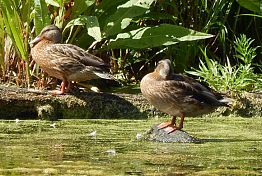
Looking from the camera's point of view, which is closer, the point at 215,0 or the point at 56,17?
the point at 56,17

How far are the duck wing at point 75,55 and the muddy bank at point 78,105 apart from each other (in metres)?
0.29

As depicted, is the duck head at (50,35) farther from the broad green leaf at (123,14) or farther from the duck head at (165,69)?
the duck head at (165,69)

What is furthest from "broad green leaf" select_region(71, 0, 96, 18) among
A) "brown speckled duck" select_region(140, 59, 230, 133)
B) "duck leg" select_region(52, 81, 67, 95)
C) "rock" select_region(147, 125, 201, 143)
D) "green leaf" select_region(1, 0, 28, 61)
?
"rock" select_region(147, 125, 201, 143)

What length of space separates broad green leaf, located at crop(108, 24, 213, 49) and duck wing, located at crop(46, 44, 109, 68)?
49 cm

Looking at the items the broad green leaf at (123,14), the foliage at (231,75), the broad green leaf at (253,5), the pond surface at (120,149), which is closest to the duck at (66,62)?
the broad green leaf at (123,14)

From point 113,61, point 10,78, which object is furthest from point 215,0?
point 10,78

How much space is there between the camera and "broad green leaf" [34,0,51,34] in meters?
7.64

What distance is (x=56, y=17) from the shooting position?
8125mm

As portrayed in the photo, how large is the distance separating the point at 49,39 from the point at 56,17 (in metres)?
0.58

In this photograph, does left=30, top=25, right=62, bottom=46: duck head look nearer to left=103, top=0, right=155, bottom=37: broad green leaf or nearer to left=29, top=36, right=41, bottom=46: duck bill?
left=29, top=36, right=41, bottom=46: duck bill

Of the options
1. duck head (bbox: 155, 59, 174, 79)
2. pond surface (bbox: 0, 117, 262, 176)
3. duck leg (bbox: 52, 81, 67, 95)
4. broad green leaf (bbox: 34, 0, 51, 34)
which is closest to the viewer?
pond surface (bbox: 0, 117, 262, 176)

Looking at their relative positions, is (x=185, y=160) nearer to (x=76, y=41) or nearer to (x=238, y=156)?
(x=238, y=156)

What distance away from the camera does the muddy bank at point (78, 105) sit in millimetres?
6969

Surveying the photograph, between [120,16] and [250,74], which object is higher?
[120,16]
